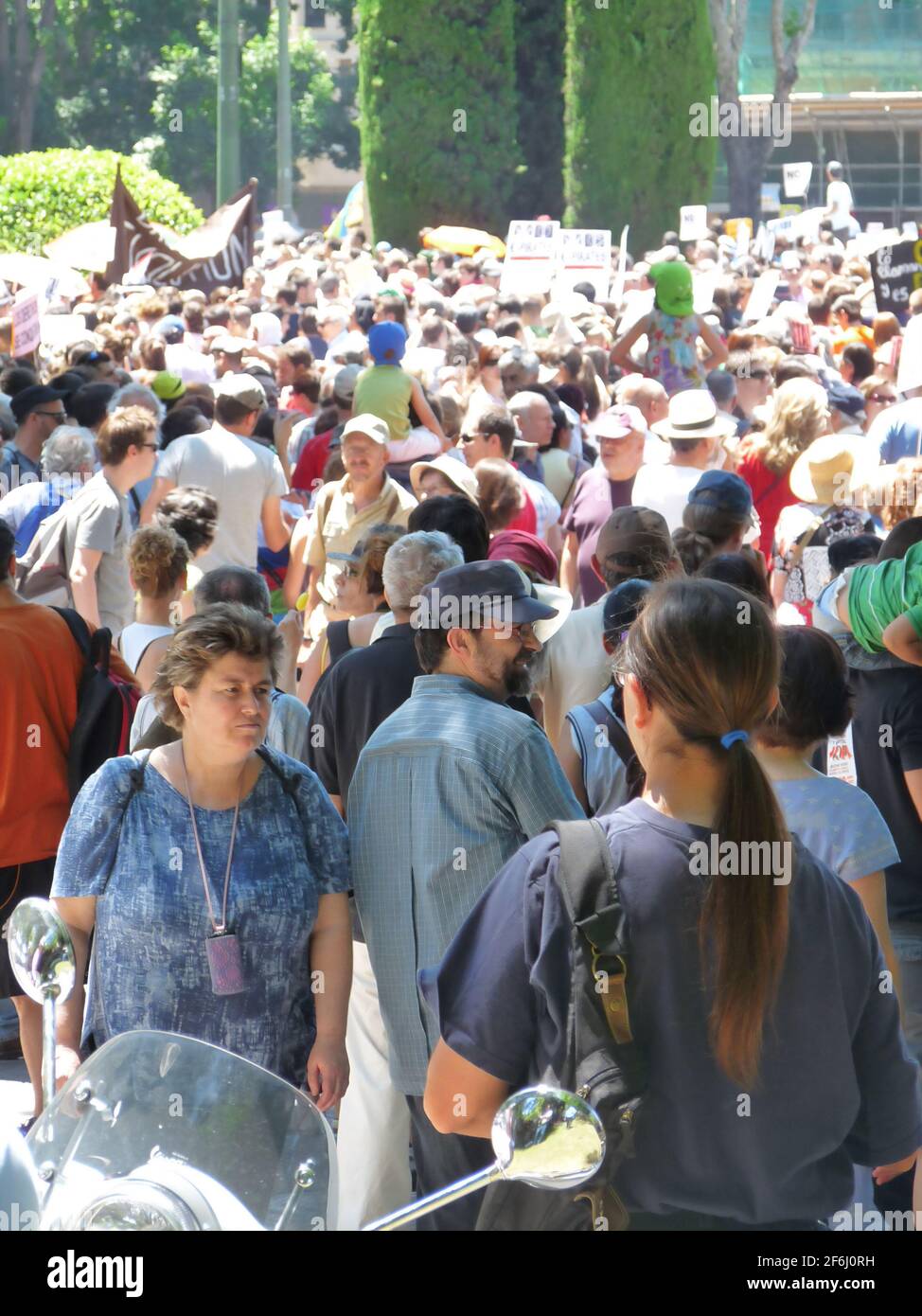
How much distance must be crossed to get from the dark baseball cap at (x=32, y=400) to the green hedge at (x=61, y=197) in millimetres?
19760

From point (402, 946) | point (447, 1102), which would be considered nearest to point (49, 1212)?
point (447, 1102)

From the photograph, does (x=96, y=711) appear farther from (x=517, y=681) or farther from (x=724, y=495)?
(x=724, y=495)

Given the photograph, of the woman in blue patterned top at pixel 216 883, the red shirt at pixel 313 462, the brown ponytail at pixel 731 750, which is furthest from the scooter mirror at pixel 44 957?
the red shirt at pixel 313 462

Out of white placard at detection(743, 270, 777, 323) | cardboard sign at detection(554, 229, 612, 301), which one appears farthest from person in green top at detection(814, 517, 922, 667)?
cardboard sign at detection(554, 229, 612, 301)

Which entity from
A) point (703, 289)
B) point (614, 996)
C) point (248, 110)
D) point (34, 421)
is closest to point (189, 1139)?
point (614, 996)

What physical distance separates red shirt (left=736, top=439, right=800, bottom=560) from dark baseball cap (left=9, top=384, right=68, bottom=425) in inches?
119

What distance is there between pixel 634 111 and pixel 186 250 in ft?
52.5

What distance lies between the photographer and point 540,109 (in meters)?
34.7

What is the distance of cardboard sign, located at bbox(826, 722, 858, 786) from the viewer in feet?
13.5

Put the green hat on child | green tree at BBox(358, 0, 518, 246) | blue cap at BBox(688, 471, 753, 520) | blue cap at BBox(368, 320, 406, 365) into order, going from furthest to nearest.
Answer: green tree at BBox(358, 0, 518, 246), the green hat on child, blue cap at BBox(368, 320, 406, 365), blue cap at BBox(688, 471, 753, 520)

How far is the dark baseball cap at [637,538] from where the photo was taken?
489cm

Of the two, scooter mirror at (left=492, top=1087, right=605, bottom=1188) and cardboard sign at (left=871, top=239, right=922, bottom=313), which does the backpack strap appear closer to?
scooter mirror at (left=492, top=1087, right=605, bottom=1188)

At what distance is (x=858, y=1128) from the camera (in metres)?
2.34
